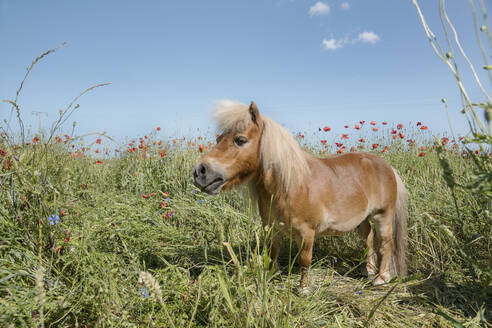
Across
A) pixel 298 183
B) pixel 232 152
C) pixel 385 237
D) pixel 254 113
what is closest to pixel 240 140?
pixel 232 152

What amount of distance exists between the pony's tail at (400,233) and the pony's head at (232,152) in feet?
6.62

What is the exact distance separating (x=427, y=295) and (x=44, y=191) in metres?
3.40

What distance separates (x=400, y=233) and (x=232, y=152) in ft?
7.65

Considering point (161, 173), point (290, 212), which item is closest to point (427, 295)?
point (290, 212)

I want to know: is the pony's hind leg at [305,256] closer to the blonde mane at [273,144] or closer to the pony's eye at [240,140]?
the blonde mane at [273,144]

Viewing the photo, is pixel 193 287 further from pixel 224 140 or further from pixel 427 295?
pixel 427 295

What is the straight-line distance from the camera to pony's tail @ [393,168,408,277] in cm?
337

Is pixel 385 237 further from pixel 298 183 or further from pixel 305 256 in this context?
pixel 298 183

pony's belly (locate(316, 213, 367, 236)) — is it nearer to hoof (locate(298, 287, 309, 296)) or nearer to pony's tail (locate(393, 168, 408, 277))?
hoof (locate(298, 287, 309, 296))

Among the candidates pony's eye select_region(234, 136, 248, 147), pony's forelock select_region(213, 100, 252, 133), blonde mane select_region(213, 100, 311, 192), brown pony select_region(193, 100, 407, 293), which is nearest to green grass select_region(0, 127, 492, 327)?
A: brown pony select_region(193, 100, 407, 293)

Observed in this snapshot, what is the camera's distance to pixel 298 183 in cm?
265

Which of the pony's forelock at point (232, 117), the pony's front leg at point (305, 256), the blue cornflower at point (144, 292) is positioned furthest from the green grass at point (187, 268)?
the pony's forelock at point (232, 117)

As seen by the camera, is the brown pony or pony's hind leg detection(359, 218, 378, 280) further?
pony's hind leg detection(359, 218, 378, 280)

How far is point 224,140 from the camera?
2.56 m
